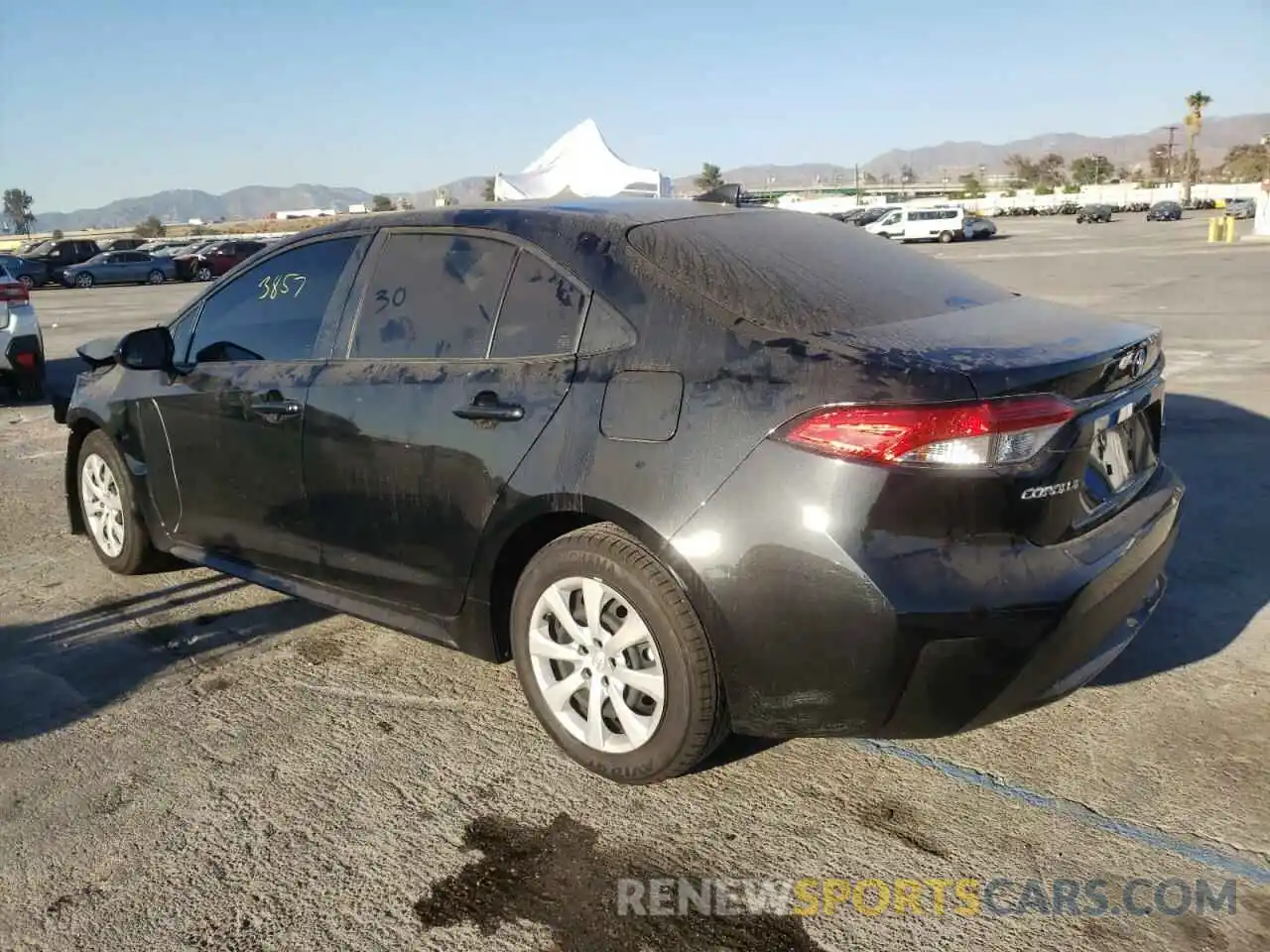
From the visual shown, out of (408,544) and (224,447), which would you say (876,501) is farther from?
(224,447)

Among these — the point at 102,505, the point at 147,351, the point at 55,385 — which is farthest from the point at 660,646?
the point at 55,385

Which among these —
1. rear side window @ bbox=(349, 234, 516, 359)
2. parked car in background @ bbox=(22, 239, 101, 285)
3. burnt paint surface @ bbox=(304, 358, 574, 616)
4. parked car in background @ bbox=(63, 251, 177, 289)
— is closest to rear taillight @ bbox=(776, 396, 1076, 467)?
burnt paint surface @ bbox=(304, 358, 574, 616)

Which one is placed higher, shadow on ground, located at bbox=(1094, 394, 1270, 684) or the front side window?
the front side window

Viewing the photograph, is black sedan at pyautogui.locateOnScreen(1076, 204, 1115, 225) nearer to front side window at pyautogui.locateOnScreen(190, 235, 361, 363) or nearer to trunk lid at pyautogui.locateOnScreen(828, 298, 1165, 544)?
trunk lid at pyautogui.locateOnScreen(828, 298, 1165, 544)

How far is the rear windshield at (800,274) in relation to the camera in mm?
2959

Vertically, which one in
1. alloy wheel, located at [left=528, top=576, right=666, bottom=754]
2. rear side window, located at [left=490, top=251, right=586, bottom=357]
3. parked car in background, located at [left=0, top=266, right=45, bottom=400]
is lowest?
alloy wheel, located at [left=528, top=576, right=666, bottom=754]

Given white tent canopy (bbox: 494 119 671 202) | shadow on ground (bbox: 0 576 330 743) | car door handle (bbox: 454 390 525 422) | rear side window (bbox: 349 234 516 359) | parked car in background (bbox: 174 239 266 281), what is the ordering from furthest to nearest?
white tent canopy (bbox: 494 119 671 202) → parked car in background (bbox: 174 239 266 281) → shadow on ground (bbox: 0 576 330 743) → rear side window (bbox: 349 234 516 359) → car door handle (bbox: 454 390 525 422)

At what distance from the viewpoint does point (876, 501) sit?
2564mm

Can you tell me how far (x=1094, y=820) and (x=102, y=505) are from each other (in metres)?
4.43

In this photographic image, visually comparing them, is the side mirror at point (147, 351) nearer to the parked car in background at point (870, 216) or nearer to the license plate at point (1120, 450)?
the license plate at point (1120, 450)

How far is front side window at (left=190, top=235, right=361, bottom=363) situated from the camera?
3916 millimetres

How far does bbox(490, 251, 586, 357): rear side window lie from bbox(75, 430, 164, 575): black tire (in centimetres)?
236

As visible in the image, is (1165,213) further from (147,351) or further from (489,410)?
(489,410)

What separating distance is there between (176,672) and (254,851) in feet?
4.49
